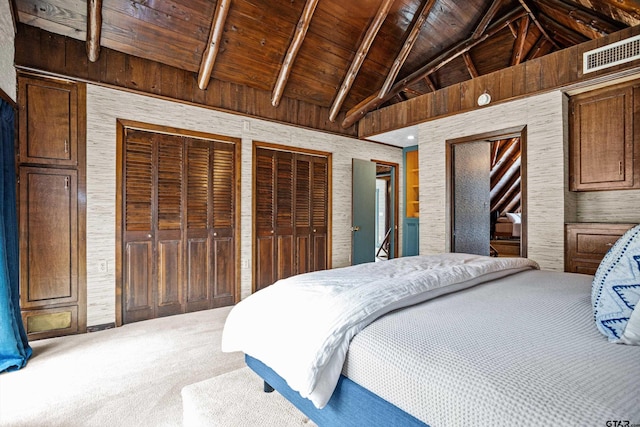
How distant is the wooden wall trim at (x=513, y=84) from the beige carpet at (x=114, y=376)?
3.71 m

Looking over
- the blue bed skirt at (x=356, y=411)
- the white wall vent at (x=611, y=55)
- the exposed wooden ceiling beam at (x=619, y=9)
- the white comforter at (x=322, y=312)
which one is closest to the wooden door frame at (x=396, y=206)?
the white wall vent at (x=611, y=55)

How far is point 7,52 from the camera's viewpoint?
2.62 metres

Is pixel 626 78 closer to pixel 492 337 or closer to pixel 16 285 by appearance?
pixel 492 337

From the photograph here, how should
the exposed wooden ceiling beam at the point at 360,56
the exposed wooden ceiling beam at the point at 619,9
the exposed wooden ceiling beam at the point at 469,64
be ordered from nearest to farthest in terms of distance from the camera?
the exposed wooden ceiling beam at the point at 619,9 < the exposed wooden ceiling beam at the point at 360,56 < the exposed wooden ceiling beam at the point at 469,64

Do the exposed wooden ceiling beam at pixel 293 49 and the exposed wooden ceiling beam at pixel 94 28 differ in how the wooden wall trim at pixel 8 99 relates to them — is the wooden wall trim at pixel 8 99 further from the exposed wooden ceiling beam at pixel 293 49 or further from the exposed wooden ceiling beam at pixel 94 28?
the exposed wooden ceiling beam at pixel 293 49

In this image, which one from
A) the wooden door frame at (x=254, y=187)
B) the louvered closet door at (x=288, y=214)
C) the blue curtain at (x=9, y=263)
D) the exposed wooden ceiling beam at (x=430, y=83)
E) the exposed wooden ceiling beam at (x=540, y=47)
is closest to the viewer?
the blue curtain at (x=9, y=263)

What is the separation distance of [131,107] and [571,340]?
3978mm

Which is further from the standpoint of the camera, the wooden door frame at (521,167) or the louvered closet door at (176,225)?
the wooden door frame at (521,167)

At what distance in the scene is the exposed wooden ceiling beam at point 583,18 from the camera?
327 cm

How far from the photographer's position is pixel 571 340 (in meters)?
1.02

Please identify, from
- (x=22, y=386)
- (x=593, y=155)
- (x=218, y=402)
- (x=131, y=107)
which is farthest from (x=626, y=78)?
(x=22, y=386)

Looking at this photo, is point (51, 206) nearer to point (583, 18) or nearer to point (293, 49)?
point (293, 49)

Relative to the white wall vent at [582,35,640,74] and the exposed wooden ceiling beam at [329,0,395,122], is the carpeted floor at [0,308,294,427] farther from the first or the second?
the white wall vent at [582,35,640,74]

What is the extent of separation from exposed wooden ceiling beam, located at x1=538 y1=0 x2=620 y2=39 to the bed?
3.14 m
